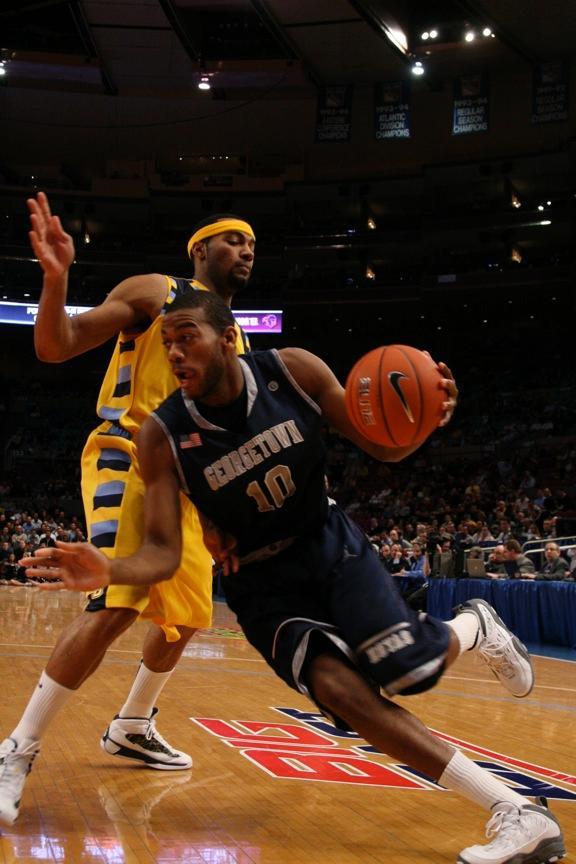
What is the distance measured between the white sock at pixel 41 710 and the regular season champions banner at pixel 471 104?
19923 mm

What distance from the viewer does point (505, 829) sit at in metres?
2.49

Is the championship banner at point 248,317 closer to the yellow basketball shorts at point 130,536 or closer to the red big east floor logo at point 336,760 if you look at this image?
the red big east floor logo at point 336,760

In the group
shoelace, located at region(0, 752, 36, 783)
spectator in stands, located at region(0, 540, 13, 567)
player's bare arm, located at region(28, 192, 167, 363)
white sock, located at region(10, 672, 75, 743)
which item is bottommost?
spectator in stands, located at region(0, 540, 13, 567)

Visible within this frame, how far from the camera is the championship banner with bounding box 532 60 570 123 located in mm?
19781

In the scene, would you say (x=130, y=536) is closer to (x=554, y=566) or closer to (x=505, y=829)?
(x=505, y=829)

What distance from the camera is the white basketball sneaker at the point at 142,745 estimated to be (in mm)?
3748

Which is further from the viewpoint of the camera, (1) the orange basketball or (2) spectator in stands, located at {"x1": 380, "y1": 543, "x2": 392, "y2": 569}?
(2) spectator in stands, located at {"x1": 380, "y1": 543, "x2": 392, "y2": 569}

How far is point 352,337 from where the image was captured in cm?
3148

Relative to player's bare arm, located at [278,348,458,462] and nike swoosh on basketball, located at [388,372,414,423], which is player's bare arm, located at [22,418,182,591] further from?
nike swoosh on basketball, located at [388,372,414,423]

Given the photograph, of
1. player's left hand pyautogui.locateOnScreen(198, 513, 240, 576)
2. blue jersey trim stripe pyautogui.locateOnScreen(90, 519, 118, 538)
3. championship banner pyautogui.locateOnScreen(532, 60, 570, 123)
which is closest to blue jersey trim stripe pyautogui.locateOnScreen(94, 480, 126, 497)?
blue jersey trim stripe pyautogui.locateOnScreen(90, 519, 118, 538)

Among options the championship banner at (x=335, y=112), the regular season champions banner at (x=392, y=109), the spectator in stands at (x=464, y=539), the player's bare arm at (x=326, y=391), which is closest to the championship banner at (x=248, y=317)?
the championship banner at (x=335, y=112)

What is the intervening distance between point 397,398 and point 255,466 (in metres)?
0.49

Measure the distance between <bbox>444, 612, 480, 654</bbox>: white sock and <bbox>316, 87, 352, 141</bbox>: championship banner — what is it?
789 inches

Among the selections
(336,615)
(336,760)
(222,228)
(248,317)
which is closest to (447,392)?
(336,615)
